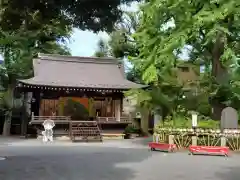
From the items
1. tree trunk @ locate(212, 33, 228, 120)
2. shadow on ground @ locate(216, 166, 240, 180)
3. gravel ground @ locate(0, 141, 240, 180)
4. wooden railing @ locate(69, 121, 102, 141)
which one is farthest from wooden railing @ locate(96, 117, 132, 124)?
shadow on ground @ locate(216, 166, 240, 180)

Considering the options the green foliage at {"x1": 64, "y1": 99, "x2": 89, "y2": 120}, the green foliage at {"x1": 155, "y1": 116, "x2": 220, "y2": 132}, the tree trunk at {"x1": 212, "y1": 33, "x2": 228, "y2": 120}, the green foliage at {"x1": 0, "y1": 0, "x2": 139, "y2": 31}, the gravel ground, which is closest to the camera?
the green foliage at {"x1": 0, "y1": 0, "x2": 139, "y2": 31}

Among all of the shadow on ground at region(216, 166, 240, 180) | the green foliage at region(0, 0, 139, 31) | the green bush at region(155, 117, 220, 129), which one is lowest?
the shadow on ground at region(216, 166, 240, 180)

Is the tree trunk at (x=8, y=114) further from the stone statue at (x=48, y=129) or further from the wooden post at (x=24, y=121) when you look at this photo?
the stone statue at (x=48, y=129)

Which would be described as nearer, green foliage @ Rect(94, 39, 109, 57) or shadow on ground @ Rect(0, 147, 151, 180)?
shadow on ground @ Rect(0, 147, 151, 180)

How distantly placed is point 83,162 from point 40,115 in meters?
14.3

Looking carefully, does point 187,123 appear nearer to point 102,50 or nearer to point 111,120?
point 111,120

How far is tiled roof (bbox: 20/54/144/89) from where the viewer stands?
25.5 metres

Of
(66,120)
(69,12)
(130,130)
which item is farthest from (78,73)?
(69,12)

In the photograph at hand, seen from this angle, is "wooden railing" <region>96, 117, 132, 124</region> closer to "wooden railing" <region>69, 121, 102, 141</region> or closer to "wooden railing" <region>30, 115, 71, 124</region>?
"wooden railing" <region>69, 121, 102, 141</region>

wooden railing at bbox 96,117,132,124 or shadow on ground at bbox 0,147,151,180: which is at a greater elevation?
wooden railing at bbox 96,117,132,124

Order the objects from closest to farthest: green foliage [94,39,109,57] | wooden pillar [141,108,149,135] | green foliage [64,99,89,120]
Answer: green foliage [64,99,89,120]
wooden pillar [141,108,149,135]
green foliage [94,39,109,57]

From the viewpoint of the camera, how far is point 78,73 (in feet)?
91.4

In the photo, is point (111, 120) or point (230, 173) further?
point (111, 120)

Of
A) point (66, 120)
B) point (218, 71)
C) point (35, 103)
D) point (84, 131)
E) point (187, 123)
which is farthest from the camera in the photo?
point (35, 103)
